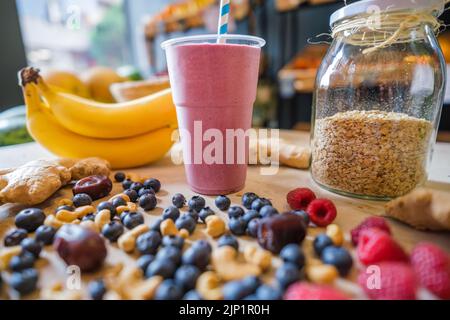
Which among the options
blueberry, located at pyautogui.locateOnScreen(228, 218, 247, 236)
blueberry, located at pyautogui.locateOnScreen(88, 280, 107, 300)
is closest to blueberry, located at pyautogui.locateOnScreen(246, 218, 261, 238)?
blueberry, located at pyautogui.locateOnScreen(228, 218, 247, 236)

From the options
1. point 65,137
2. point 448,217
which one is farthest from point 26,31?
point 448,217

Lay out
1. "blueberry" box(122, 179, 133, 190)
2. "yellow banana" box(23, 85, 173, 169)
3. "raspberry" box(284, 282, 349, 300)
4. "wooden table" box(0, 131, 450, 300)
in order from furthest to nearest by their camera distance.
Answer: "yellow banana" box(23, 85, 173, 169)
"blueberry" box(122, 179, 133, 190)
"wooden table" box(0, 131, 450, 300)
"raspberry" box(284, 282, 349, 300)

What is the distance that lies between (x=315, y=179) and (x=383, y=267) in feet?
1.05

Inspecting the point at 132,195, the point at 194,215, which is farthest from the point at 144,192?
the point at 194,215

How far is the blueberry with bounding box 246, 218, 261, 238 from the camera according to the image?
1.38ft

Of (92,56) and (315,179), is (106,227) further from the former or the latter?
(92,56)

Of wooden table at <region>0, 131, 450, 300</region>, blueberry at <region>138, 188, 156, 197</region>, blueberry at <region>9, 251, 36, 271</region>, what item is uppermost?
blueberry at <region>9, 251, 36, 271</region>

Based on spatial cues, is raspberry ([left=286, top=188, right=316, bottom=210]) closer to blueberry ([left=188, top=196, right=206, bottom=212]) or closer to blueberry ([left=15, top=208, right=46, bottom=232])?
blueberry ([left=188, top=196, right=206, bottom=212])

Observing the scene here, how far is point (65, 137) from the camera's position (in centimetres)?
76

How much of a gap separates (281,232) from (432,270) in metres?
0.17

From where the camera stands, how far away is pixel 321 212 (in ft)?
1.55

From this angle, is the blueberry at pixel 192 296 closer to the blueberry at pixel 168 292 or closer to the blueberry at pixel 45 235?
the blueberry at pixel 168 292

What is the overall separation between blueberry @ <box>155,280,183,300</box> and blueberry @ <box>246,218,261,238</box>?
14 centimetres

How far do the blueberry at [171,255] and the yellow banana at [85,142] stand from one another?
47cm
